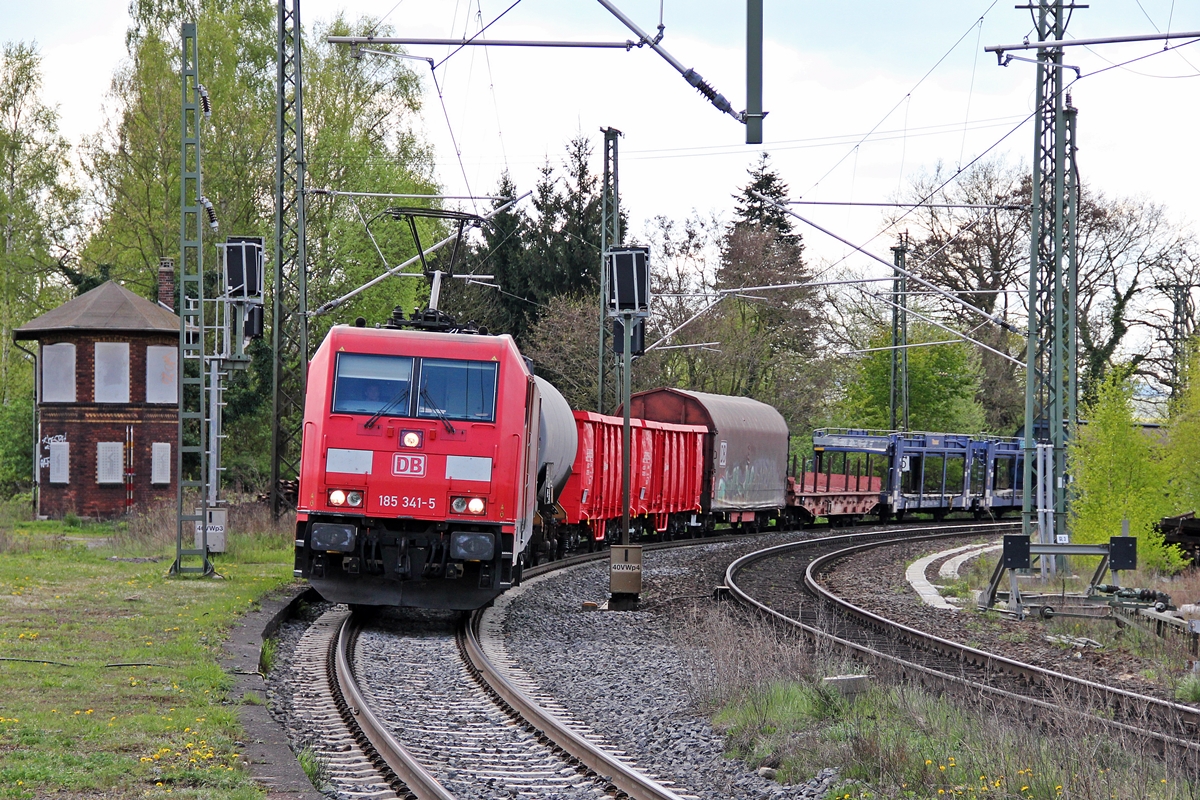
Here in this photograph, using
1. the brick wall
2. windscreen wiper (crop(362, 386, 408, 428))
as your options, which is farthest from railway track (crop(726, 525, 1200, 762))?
the brick wall

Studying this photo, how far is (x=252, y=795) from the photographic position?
6582 millimetres

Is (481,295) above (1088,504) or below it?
above

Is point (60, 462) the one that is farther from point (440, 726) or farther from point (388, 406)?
point (440, 726)

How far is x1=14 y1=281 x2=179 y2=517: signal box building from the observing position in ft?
113

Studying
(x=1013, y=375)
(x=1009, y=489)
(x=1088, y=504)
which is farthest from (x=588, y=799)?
(x=1013, y=375)

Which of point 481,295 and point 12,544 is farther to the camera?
point 481,295

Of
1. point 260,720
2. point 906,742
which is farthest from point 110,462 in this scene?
point 906,742

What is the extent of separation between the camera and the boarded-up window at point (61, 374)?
34625 millimetres

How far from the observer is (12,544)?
2348cm

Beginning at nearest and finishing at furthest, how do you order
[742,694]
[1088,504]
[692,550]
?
[742,694] < [1088,504] < [692,550]

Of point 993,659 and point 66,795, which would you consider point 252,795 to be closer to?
point 66,795

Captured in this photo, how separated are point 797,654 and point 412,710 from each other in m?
3.20

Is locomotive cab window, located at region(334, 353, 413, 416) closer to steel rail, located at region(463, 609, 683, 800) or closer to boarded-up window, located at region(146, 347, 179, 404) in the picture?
steel rail, located at region(463, 609, 683, 800)

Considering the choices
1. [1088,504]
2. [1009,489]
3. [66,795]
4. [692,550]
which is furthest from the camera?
[1009,489]
